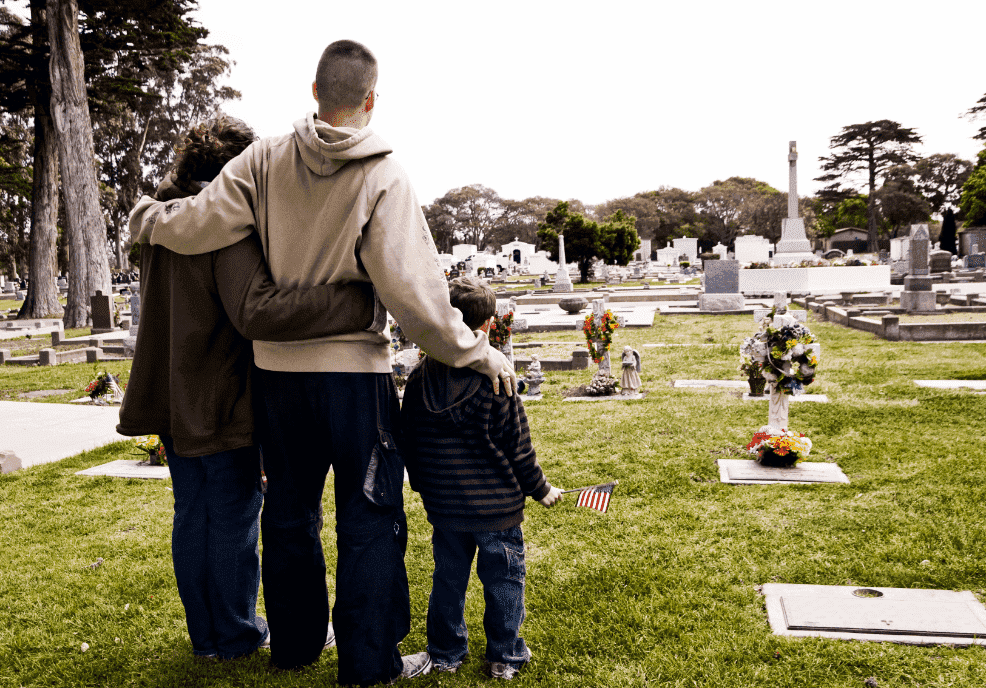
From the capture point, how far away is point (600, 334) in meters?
9.22

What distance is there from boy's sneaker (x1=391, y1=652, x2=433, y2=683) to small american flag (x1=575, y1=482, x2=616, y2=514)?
83 centimetres

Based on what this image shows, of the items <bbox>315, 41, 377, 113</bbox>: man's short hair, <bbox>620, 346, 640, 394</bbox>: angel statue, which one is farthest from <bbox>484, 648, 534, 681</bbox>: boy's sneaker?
<bbox>620, 346, 640, 394</bbox>: angel statue

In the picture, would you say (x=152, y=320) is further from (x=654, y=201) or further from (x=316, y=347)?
(x=654, y=201)

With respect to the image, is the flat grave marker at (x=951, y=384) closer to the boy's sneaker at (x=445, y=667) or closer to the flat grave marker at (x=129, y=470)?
the boy's sneaker at (x=445, y=667)

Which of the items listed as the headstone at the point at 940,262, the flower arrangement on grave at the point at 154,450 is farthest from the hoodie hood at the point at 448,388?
the headstone at the point at 940,262

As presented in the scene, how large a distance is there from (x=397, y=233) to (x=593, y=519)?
264 cm

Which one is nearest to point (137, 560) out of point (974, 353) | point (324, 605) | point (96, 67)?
point (324, 605)

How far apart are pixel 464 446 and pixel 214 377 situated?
86 cm

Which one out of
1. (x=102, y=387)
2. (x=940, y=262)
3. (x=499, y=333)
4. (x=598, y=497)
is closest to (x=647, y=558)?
(x=598, y=497)

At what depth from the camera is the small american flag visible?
2816 mm

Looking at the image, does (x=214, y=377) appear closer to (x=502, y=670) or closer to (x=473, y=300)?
(x=473, y=300)

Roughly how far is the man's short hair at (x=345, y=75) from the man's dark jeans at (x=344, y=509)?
85 cm

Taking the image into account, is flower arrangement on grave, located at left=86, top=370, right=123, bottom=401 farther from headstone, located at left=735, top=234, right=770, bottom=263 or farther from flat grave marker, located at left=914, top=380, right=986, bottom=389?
headstone, located at left=735, top=234, right=770, bottom=263

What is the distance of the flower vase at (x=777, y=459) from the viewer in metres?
5.08
